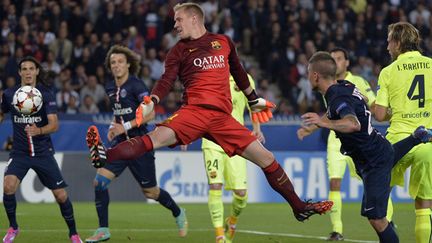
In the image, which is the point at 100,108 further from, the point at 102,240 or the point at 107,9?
the point at 102,240

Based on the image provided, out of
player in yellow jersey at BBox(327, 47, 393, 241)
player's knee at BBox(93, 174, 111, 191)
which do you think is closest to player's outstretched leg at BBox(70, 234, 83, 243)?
player's knee at BBox(93, 174, 111, 191)

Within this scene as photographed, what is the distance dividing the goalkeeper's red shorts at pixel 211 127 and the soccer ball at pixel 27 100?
8.96 ft

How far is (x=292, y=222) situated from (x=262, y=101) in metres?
6.02

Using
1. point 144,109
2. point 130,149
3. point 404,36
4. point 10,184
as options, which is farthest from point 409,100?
point 10,184

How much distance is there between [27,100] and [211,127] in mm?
3021

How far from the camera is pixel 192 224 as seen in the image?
55.5 feet

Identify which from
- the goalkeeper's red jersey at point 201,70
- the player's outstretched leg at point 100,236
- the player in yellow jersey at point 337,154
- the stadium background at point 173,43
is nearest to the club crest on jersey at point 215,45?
the goalkeeper's red jersey at point 201,70

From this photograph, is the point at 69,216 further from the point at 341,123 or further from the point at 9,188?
the point at 341,123

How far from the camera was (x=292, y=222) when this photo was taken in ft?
57.0

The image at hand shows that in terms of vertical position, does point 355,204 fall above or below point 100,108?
below

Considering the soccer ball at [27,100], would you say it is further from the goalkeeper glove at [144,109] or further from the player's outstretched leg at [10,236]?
the goalkeeper glove at [144,109]

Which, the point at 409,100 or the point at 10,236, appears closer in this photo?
the point at 409,100

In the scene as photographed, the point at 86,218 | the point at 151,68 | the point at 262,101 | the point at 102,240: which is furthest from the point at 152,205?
the point at 262,101

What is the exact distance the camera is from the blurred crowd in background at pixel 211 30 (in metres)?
25.4
